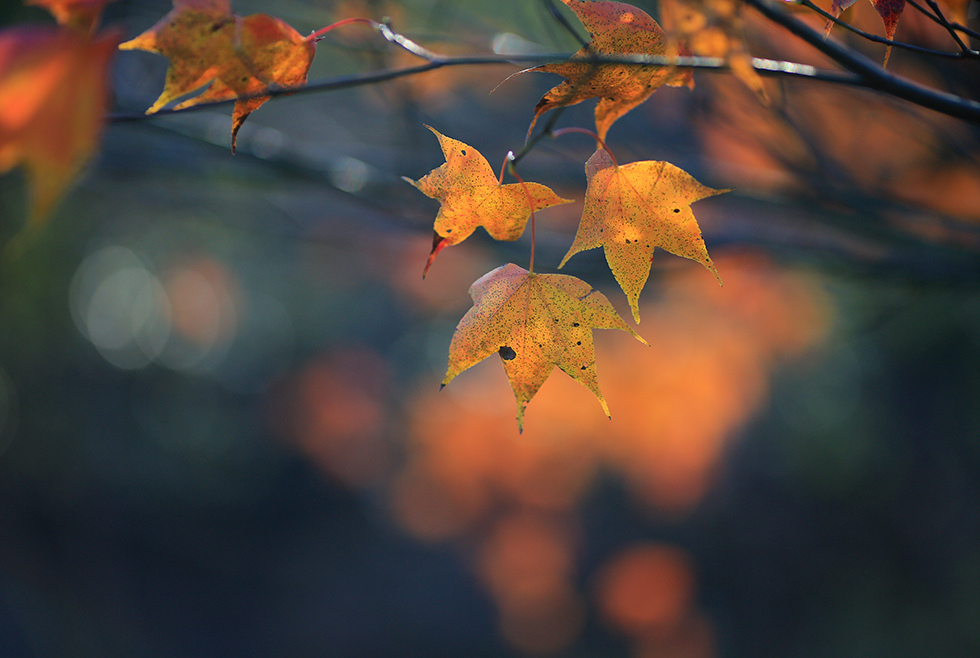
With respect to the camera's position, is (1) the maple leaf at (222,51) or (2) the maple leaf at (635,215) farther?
(2) the maple leaf at (635,215)

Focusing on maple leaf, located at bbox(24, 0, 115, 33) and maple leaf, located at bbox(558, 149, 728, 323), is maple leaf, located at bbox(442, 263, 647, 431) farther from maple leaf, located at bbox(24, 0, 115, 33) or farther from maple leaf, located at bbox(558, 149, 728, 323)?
maple leaf, located at bbox(24, 0, 115, 33)

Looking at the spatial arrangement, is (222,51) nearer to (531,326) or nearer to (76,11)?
(76,11)

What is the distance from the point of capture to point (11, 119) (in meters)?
0.50

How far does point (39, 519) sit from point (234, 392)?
3.89 metres

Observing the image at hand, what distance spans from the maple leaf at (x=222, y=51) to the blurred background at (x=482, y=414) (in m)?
0.75

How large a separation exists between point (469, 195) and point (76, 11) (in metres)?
0.40

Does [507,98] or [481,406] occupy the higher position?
[507,98]

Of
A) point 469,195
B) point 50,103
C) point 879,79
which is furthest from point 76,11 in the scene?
point 879,79

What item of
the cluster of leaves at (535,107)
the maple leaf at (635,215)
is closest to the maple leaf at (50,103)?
the cluster of leaves at (535,107)

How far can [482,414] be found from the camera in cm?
828

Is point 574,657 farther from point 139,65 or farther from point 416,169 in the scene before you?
point 139,65

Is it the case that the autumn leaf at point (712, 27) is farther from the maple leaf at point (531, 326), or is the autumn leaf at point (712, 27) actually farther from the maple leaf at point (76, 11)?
the maple leaf at point (76, 11)

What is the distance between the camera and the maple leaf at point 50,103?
478 millimetres

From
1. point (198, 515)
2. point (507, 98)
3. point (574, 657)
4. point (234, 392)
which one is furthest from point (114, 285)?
point (507, 98)
